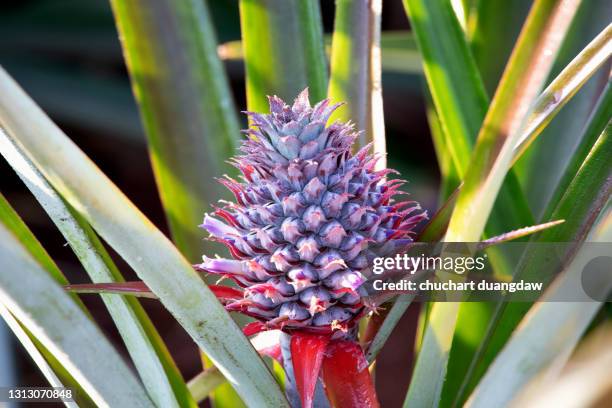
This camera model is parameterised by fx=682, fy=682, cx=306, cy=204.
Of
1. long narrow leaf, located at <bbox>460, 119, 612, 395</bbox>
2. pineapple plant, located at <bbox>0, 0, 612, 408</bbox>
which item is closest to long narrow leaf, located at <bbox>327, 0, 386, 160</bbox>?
pineapple plant, located at <bbox>0, 0, 612, 408</bbox>

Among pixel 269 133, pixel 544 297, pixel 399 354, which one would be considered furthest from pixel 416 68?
pixel 399 354

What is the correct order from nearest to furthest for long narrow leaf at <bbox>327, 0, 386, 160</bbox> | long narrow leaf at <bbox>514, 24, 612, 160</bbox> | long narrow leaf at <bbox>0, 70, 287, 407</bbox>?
long narrow leaf at <bbox>0, 70, 287, 407</bbox> → long narrow leaf at <bbox>514, 24, 612, 160</bbox> → long narrow leaf at <bbox>327, 0, 386, 160</bbox>

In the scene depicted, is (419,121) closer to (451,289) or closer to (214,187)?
(214,187)

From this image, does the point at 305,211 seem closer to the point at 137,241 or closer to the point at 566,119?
the point at 137,241

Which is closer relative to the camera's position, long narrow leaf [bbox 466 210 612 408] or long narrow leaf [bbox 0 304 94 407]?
long narrow leaf [bbox 466 210 612 408]

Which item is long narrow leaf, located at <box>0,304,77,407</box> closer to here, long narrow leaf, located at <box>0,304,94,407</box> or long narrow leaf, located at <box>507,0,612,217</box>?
long narrow leaf, located at <box>0,304,94,407</box>

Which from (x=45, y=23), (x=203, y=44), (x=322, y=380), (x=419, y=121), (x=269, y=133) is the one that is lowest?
(x=322, y=380)
